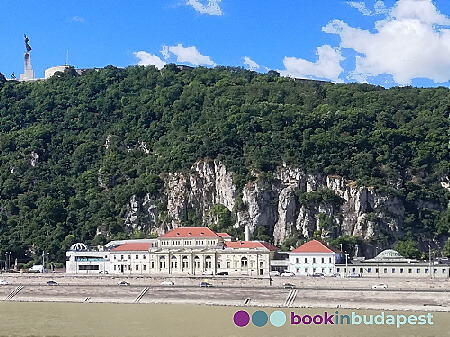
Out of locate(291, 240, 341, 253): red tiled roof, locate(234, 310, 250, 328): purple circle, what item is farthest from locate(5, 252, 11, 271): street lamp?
locate(234, 310, 250, 328): purple circle

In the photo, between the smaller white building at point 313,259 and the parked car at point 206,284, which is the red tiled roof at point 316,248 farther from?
the parked car at point 206,284

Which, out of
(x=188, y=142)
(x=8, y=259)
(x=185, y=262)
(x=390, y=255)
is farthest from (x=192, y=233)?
(x=188, y=142)

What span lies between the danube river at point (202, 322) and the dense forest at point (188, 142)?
129ft

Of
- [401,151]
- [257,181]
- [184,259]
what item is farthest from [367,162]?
[184,259]

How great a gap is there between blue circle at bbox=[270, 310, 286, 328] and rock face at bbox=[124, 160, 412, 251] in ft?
138

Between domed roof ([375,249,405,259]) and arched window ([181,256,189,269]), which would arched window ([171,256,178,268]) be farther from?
domed roof ([375,249,405,259])

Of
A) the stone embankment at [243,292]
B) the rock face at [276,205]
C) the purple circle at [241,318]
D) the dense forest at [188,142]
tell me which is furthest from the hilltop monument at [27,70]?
the purple circle at [241,318]

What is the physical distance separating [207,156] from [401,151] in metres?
26.1

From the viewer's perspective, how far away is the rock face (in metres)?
106

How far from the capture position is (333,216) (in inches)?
4213

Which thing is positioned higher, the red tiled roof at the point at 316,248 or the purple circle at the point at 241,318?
the red tiled roof at the point at 316,248

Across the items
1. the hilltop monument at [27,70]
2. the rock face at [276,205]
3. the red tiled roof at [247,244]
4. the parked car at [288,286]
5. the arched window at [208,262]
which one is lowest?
the parked car at [288,286]

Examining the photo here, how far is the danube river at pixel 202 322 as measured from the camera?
53812 mm

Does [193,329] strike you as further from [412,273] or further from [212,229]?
[212,229]
